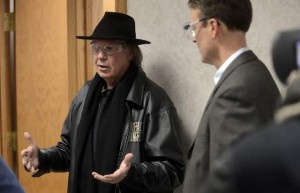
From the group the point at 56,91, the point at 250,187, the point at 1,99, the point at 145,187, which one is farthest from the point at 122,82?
the point at 250,187

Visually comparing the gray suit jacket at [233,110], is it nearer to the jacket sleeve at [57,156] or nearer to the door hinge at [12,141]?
the jacket sleeve at [57,156]

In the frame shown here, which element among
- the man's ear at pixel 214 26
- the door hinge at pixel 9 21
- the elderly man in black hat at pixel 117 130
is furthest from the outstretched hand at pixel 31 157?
the door hinge at pixel 9 21

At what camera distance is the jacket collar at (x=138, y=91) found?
6.43ft

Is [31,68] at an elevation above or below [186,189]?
above

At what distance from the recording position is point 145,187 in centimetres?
183

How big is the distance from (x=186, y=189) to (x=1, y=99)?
6.19ft

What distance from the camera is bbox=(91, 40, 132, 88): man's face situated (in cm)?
205

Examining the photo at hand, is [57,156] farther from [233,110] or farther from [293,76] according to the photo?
[293,76]

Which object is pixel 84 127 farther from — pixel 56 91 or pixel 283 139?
pixel 283 139

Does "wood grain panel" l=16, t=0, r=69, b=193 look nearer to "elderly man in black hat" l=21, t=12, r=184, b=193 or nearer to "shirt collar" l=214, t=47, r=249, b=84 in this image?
"elderly man in black hat" l=21, t=12, r=184, b=193

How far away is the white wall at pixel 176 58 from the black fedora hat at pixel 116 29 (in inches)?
5.3

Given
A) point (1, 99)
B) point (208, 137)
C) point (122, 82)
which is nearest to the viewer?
point (208, 137)

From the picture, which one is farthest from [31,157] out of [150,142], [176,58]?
[176,58]

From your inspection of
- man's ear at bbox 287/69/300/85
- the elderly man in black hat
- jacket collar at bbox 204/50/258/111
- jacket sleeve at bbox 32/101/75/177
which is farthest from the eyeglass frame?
man's ear at bbox 287/69/300/85
